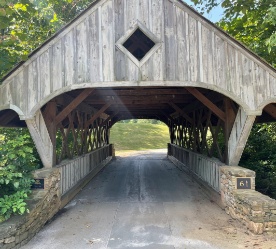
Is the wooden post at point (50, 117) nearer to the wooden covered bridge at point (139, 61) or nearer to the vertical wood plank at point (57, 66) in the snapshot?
the wooden covered bridge at point (139, 61)

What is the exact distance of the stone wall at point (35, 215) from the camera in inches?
181

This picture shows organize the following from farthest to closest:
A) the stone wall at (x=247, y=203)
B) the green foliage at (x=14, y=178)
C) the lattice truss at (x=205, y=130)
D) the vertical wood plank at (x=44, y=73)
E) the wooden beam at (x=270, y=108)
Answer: the lattice truss at (x=205, y=130) < the wooden beam at (x=270, y=108) < the vertical wood plank at (x=44, y=73) < the stone wall at (x=247, y=203) < the green foliage at (x=14, y=178)

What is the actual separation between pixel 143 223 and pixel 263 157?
8.51 metres

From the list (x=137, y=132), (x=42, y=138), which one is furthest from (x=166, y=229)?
(x=137, y=132)

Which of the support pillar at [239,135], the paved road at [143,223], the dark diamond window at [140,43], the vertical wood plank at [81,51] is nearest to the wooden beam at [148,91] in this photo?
the dark diamond window at [140,43]

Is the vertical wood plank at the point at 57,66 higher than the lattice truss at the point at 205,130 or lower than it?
higher

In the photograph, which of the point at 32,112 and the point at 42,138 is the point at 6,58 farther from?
the point at 42,138

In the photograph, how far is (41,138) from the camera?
6559mm

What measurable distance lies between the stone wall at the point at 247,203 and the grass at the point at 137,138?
2890cm

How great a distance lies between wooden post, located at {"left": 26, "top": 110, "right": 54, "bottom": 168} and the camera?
6.35m

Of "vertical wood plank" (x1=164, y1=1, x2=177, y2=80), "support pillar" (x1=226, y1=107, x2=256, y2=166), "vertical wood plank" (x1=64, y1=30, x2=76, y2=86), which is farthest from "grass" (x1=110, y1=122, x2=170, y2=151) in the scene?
"vertical wood plank" (x1=164, y1=1, x2=177, y2=80)

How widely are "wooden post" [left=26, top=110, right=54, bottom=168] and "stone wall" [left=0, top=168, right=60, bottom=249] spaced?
0.35 meters

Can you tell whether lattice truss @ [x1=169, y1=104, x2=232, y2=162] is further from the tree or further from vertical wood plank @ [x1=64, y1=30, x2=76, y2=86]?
vertical wood plank @ [x1=64, y1=30, x2=76, y2=86]

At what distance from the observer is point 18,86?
20.5ft
